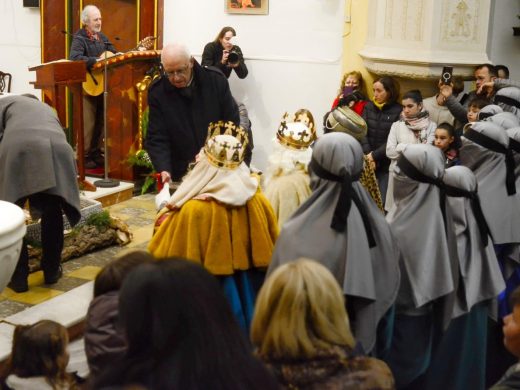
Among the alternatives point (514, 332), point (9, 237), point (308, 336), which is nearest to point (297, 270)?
point (308, 336)

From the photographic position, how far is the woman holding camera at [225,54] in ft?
28.6

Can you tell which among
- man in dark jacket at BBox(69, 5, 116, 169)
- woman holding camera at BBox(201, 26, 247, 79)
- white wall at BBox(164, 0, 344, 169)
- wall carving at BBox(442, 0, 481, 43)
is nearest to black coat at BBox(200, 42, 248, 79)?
woman holding camera at BBox(201, 26, 247, 79)

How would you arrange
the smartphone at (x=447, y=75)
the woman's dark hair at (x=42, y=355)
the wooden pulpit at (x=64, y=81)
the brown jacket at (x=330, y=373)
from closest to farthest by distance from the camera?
the brown jacket at (x=330, y=373), the woman's dark hair at (x=42, y=355), the smartphone at (x=447, y=75), the wooden pulpit at (x=64, y=81)

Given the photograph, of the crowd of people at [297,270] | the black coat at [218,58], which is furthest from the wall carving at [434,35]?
the black coat at [218,58]

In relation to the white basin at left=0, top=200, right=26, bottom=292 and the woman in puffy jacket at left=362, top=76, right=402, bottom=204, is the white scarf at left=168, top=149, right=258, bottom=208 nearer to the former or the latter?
the white basin at left=0, top=200, right=26, bottom=292

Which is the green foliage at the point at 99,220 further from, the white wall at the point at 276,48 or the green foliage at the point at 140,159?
the white wall at the point at 276,48

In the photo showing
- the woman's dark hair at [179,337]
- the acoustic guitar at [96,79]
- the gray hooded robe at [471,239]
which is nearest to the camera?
the woman's dark hair at [179,337]

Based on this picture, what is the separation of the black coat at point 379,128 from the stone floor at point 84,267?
83.6 inches

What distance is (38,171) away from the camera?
4.97 m

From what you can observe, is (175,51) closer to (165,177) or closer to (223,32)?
(165,177)

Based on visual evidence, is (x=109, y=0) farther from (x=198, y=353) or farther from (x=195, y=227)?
(x=198, y=353)

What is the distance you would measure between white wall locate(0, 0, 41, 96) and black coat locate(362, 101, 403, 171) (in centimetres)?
558

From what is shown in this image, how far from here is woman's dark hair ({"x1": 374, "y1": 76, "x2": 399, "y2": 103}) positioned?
6.99 metres

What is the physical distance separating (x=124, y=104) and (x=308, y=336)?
6.40m
